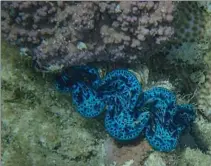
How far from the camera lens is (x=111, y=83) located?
360 cm

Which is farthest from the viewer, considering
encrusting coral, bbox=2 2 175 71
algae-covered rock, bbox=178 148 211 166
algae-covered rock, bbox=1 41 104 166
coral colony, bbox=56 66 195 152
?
algae-covered rock, bbox=178 148 211 166

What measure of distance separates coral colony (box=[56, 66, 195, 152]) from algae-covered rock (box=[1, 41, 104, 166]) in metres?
0.18

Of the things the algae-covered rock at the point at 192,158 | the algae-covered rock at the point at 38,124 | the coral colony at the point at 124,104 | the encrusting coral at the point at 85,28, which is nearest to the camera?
the encrusting coral at the point at 85,28

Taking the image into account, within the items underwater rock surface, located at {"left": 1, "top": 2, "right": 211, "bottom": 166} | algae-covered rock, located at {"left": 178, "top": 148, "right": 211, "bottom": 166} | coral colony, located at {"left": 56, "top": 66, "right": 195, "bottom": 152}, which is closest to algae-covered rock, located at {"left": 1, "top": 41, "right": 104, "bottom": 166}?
underwater rock surface, located at {"left": 1, "top": 2, "right": 211, "bottom": 166}

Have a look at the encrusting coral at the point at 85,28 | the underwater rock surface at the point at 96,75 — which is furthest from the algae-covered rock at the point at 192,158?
the encrusting coral at the point at 85,28

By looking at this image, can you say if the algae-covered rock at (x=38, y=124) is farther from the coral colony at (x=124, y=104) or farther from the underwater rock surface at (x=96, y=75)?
the coral colony at (x=124, y=104)

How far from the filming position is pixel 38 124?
332 cm

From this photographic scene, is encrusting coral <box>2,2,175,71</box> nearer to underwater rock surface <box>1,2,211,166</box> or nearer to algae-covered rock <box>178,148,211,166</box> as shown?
underwater rock surface <box>1,2,211,166</box>

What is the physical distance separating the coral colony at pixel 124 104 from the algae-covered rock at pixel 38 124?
175 mm

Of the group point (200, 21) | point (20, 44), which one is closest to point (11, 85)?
point (20, 44)

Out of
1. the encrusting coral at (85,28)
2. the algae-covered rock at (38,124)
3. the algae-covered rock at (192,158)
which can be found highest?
the encrusting coral at (85,28)

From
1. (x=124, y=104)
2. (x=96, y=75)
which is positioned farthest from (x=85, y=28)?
(x=124, y=104)

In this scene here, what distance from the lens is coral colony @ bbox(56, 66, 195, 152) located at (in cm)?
355

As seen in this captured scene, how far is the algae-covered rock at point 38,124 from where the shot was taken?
320cm
